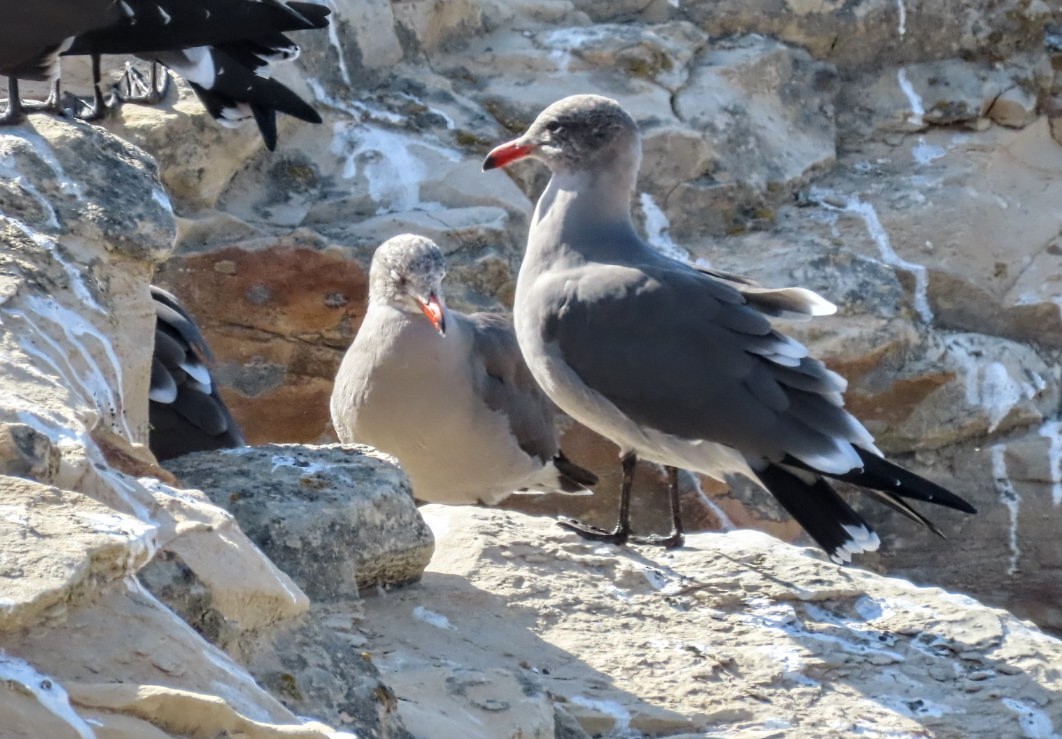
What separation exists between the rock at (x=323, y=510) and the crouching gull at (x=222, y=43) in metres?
1.65

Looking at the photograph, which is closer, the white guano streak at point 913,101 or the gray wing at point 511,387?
the gray wing at point 511,387

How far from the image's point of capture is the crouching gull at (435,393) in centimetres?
544

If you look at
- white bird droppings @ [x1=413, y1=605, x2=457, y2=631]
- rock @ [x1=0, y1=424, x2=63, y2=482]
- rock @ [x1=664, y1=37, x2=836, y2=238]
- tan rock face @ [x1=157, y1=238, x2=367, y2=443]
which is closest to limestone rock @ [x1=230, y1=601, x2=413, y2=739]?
rock @ [x1=0, y1=424, x2=63, y2=482]

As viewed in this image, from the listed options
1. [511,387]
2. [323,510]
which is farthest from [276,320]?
[323,510]

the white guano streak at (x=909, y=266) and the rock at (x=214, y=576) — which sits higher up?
the rock at (x=214, y=576)

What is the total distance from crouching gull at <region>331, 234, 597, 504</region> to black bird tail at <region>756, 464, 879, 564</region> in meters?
1.29

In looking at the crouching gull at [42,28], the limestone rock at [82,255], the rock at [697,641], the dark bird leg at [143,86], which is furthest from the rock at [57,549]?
the dark bird leg at [143,86]

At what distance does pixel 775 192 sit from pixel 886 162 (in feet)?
2.01

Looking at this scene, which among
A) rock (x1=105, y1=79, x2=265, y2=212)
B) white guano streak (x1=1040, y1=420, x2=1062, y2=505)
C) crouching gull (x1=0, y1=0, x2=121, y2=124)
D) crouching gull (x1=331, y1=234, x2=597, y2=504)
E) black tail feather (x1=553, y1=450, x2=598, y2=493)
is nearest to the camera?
crouching gull (x1=0, y1=0, x2=121, y2=124)

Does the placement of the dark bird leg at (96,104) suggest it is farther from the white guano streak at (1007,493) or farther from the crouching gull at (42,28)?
the white guano streak at (1007,493)

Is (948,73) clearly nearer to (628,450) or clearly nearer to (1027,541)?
(1027,541)

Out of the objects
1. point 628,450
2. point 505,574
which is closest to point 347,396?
point 628,450

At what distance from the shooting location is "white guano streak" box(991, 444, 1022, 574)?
711cm

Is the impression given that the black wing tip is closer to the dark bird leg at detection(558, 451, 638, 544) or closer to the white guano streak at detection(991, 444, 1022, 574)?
the dark bird leg at detection(558, 451, 638, 544)
